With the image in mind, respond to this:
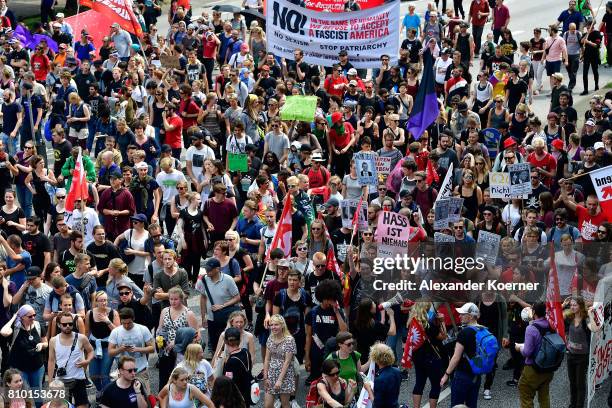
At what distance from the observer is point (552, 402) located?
1511 centimetres

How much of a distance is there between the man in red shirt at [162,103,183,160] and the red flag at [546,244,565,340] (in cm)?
818

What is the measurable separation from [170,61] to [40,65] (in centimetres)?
270

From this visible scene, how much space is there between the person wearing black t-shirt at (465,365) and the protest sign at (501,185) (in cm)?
372

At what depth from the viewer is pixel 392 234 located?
16.5 metres

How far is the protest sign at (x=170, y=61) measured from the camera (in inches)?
1008

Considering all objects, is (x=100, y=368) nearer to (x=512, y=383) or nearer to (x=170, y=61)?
(x=512, y=383)

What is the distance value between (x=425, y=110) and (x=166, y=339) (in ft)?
23.0

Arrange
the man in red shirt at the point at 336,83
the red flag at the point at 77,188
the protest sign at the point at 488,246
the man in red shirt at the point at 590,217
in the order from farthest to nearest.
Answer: the man in red shirt at the point at 336,83 < the red flag at the point at 77,188 < the man in red shirt at the point at 590,217 < the protest sign at the point at 488,246

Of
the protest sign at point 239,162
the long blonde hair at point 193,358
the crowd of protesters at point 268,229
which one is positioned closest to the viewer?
the long blonde hair at point 193,358

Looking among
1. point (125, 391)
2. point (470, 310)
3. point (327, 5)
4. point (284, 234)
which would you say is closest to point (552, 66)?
point (327, 5)

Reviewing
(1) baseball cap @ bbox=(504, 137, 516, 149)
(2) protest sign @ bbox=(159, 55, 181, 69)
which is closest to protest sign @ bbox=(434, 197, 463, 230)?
(1) baseball cap @ bbox=(504, 137, 516, 149)

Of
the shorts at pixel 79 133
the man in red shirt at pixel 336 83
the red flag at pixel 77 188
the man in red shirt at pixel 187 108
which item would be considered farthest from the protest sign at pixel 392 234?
the man in red shirt at pixel 336 83

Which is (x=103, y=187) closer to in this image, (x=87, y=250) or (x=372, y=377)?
(x=87, y=250)

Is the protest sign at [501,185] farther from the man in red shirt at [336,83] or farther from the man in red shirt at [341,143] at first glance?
the man in red shirt at [336,83]
